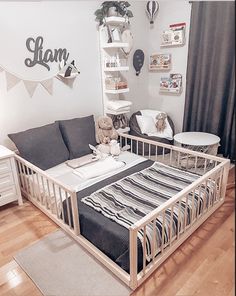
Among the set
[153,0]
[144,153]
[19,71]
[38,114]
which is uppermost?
[153,0]

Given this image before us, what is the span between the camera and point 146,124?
134 inches

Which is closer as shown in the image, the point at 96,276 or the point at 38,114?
the point at 96,276

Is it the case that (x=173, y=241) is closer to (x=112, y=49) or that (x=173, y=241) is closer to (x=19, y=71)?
(x=19, y=71)

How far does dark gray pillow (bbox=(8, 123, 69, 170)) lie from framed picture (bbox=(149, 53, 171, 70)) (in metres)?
1.77

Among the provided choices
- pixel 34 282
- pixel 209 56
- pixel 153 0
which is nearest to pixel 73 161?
pixel 34 282

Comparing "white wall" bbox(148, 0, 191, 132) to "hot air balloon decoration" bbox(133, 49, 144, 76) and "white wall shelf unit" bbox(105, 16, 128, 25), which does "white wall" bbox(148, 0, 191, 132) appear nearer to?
"hot air balloon decoration" bbox(133, 49, 144, 76)

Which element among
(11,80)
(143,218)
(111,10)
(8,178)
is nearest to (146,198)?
(143,218)

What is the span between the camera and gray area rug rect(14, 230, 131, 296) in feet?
5.16

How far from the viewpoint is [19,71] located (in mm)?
2572

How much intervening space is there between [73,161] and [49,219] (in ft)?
2.29

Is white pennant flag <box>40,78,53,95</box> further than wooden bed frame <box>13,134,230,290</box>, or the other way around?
white pennant flag <box>40,78,53,95</box>

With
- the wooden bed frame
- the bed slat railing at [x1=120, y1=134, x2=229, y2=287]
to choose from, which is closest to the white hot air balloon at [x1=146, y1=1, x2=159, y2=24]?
the wooden bed frame

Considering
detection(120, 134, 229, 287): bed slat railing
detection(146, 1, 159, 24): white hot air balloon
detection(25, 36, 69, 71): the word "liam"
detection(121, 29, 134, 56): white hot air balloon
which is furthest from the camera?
detection(146, 1, 159, 24): white hot air balloon

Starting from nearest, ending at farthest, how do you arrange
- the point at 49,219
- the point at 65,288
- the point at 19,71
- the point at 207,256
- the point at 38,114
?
the point at 65,288
the point at 207,256
the point at 49,219
the point at 19,71
the point at 38,114
